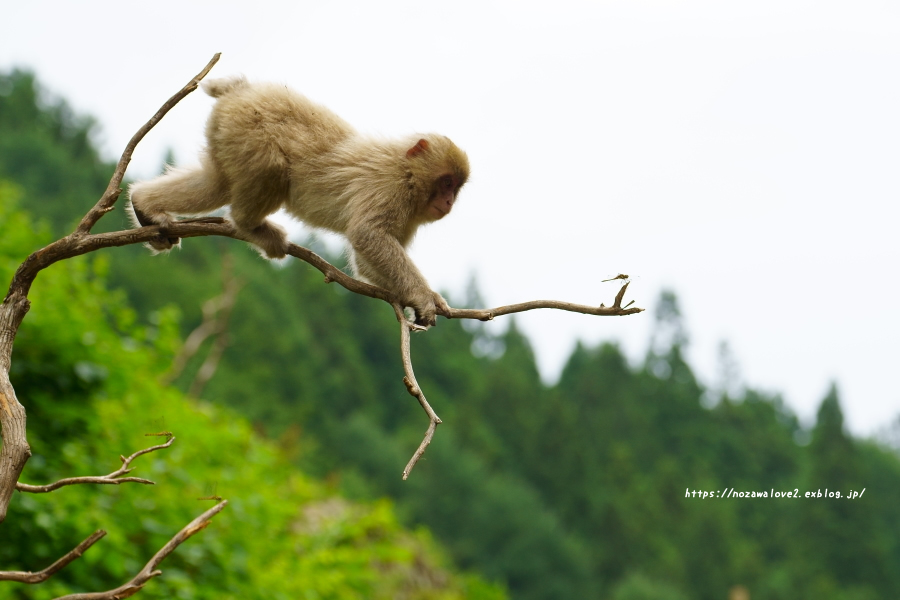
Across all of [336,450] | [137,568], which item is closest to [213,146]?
[137,568]

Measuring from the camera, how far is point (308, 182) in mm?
3713

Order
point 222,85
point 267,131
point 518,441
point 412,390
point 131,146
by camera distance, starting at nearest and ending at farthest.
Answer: point 412,390
point 131,146
point 267,131
point 222,85
point 518,441

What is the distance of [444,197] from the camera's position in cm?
406

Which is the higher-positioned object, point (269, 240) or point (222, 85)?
point (222, 85)

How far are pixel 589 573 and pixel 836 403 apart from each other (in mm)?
19569

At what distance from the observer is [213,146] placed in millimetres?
3732

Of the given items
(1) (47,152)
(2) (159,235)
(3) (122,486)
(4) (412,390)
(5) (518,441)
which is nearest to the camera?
(4) (412,390)

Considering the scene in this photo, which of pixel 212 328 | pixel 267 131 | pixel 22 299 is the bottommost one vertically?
pixel 212 328

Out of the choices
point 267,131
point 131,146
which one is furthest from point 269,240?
point 131,146

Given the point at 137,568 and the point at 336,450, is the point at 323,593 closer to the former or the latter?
the point at 137,568

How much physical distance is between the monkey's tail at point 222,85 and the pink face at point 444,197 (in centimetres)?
95

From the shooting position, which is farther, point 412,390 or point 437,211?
point 437,211

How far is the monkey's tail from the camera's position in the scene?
3.93 metres

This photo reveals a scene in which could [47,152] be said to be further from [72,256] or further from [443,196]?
[72,256]
